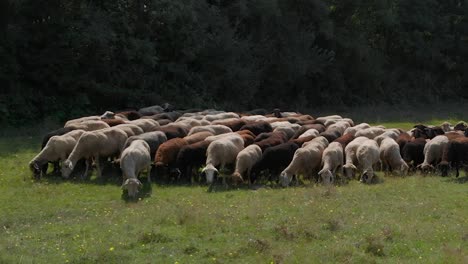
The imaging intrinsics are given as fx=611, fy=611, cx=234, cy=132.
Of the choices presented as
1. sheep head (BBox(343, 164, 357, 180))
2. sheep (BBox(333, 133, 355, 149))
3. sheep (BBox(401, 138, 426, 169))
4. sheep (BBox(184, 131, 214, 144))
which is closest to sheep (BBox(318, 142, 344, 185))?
sheep head (BBox(343, 164, 357, 180))

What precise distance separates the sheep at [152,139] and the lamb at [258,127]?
12.1 ft

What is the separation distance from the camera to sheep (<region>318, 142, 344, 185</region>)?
17.7 m

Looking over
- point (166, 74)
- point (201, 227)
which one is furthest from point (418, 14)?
point (201, 227)

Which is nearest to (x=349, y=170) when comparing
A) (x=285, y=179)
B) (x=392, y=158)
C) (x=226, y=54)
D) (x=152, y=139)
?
(x=392, y=158)

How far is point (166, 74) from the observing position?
120 feet

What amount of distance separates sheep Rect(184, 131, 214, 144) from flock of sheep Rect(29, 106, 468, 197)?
0.12 ft

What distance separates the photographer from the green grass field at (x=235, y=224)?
10719 mm

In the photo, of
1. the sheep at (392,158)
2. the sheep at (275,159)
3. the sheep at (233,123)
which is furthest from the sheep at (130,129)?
the sheep at (392,158)

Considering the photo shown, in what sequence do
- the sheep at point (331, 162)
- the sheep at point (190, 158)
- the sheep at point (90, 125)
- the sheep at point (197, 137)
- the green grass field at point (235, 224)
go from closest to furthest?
the green grass field at point (235, 224) → the sheep at point (331, 162) → the sheep at point (190, 158) → the sheep at point (197, 137) → the sheep at point (90, 125)

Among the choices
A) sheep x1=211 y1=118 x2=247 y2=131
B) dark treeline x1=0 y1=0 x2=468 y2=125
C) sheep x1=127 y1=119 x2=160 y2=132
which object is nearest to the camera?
sheep x1=127 y1=119 x2=160 y2=132

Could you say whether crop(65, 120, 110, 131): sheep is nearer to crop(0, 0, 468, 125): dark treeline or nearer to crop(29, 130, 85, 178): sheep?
crop(29, 130, 85, 178): sheep

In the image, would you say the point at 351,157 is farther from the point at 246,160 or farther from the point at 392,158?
the point at 246,160

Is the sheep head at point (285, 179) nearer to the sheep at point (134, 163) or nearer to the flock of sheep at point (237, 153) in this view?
the flock of sheep at point (237, 153)

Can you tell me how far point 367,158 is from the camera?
18812 mm
